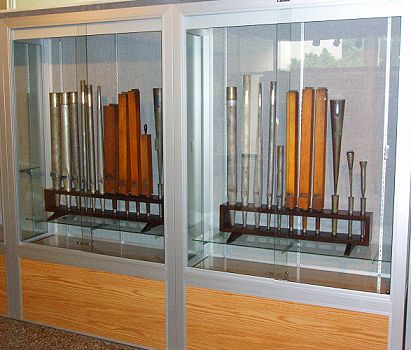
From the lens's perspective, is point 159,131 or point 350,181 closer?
point 350,181

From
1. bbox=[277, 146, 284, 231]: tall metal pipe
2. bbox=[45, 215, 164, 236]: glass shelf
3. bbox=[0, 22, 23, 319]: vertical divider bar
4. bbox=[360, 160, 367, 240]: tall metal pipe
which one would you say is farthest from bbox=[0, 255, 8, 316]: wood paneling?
bbox=[360, 160, 367, 240]: tall metal pipe

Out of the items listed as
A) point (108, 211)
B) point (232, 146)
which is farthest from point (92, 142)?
point (232, 146)

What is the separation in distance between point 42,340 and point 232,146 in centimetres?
134

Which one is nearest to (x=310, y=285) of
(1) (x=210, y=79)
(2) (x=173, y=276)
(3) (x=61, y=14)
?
(2) (x=173, y=276)

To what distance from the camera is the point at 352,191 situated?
2.39 m

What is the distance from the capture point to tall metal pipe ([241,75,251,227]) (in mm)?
2529

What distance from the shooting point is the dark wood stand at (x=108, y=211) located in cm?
271

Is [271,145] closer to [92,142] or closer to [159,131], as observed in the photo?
[159,131]

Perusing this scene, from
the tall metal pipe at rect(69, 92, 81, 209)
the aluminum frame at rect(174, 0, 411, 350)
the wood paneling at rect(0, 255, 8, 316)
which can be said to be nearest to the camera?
the aluminum frame at rect(174, 0, 411, 350)

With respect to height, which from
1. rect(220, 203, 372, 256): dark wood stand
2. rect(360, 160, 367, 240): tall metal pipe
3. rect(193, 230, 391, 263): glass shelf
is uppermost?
rect(360, 160, 367, 240): tall metal pipe

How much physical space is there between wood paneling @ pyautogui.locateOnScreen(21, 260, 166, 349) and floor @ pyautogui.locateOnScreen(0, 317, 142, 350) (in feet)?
0.12

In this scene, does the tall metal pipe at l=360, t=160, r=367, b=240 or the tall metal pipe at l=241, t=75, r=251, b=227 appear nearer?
the tall metal pipe at l=360, t=160, r=367, b=240

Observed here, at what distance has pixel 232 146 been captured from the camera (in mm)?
2592

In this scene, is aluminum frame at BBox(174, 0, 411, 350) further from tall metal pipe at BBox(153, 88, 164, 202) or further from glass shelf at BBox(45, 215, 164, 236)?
glass shelf at BBox(45, 215, 164, 236)
